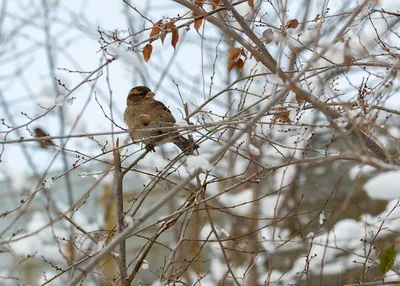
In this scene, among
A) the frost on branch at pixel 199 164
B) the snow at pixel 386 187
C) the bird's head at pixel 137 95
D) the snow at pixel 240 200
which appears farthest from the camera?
the snow at pixel 240 200

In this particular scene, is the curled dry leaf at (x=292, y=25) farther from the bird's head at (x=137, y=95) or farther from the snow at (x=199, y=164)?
the bird's head at (x=137, y=95)

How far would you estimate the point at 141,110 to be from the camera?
418 cm

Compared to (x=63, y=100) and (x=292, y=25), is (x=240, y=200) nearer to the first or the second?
(x=292, y=25)

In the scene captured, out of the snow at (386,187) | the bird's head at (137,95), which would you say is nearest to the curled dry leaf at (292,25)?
the snow at (386,187)

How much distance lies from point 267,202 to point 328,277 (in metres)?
Result: 1.30

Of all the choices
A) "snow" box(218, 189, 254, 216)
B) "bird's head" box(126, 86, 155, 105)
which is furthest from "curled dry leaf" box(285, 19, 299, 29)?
"snow" box(218, 189, 254, 216)

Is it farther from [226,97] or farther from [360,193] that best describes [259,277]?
[226,97]

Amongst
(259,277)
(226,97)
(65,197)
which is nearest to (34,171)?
(65,197)

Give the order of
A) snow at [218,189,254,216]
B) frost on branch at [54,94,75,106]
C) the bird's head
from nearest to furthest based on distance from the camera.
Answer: frost on branch at [54,94,75,106] < the bird's head < snow at [218,189,254,216]

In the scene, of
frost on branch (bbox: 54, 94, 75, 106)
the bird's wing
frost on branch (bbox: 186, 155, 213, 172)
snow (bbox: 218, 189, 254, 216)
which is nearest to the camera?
frost on branch (bbox: 186, 155, 213, 172)

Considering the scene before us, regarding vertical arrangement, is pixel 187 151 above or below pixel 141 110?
below

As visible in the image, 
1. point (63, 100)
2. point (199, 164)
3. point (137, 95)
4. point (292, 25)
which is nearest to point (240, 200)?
point (137, 95)

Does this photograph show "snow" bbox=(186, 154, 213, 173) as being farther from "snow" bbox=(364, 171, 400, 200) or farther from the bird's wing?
the bird's wing

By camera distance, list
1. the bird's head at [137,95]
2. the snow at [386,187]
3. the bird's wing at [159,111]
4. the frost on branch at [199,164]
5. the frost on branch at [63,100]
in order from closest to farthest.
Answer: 1. the frost on branch at [199,164]
2. the frost on branch at [63,100]
3. the snow at [386,187]
4. the bird's wing at [159,111]
5. the bird's head at [137,95]
